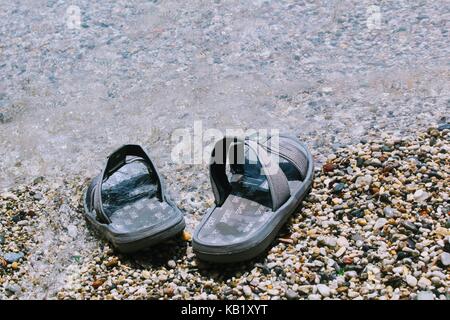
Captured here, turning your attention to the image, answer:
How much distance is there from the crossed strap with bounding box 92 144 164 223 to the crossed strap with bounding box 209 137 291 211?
15.1 inches

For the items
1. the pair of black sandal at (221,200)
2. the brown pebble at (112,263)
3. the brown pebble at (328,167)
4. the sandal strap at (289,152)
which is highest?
the sandal strap at (289,152)

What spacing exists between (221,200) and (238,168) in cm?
36

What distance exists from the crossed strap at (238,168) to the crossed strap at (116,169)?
38cm

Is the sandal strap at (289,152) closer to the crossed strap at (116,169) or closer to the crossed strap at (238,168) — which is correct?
the crossed strap at (238,168)

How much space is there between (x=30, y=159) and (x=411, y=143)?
3.03 meters

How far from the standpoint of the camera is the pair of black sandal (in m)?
3.83

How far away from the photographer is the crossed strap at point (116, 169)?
409cm

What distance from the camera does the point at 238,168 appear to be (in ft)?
14.6

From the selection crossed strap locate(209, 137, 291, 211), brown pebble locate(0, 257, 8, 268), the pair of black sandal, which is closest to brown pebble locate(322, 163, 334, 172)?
the pair of black sandal

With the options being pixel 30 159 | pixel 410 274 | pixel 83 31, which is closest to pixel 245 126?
pixel 30 159

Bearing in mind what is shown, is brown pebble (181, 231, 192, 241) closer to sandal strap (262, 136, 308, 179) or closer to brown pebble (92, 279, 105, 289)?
brown pebble (92, 279, 105, 289)


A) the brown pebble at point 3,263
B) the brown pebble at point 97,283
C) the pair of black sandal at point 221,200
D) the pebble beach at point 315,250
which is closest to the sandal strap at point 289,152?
the pair of black sandal at point 221,200

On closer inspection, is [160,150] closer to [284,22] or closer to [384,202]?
[384,202]

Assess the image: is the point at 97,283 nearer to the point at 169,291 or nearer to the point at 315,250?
the point at 169,291
